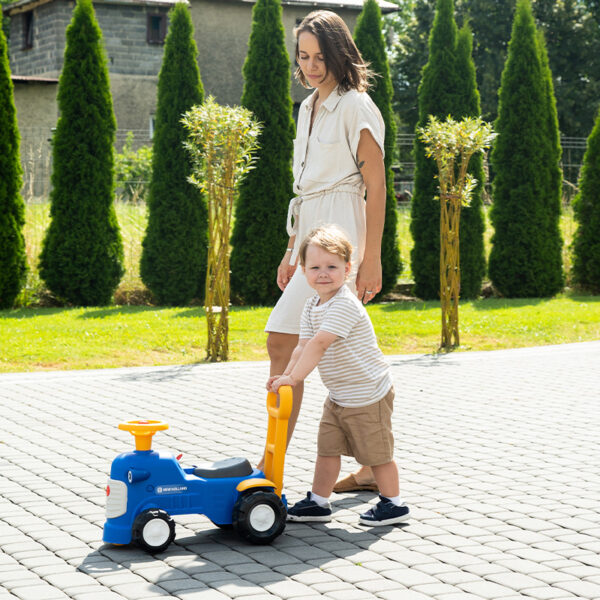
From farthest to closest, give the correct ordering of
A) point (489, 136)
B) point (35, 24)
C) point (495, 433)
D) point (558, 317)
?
1. point (35, 24)
2. point (558, 317)
3. point (489, 136)
4. point (495, 433)

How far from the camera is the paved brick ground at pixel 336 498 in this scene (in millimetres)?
3684

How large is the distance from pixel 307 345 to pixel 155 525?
3.27ft

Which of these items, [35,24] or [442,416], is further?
[35,24]

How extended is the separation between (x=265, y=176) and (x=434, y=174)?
299 centimetres

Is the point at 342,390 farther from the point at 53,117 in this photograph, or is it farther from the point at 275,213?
the point at 53,117

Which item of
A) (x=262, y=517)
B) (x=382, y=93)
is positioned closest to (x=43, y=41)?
(x=382, y=93)

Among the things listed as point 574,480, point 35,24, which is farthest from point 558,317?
point 35,24

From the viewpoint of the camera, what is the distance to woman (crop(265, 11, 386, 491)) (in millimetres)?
4695

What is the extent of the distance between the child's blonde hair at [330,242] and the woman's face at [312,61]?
81cm

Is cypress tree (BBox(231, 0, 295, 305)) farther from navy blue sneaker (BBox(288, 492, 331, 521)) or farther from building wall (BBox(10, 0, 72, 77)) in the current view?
building wall (BBox(10, 0, 72, 77))

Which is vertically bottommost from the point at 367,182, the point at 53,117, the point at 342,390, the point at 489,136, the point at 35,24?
the point at 342,390

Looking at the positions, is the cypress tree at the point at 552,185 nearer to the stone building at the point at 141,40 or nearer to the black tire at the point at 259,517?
the black tire at the point at 259,517

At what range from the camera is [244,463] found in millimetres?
4293

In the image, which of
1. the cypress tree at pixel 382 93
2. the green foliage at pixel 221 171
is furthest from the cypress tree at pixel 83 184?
the green foliage at pixel 221 171
